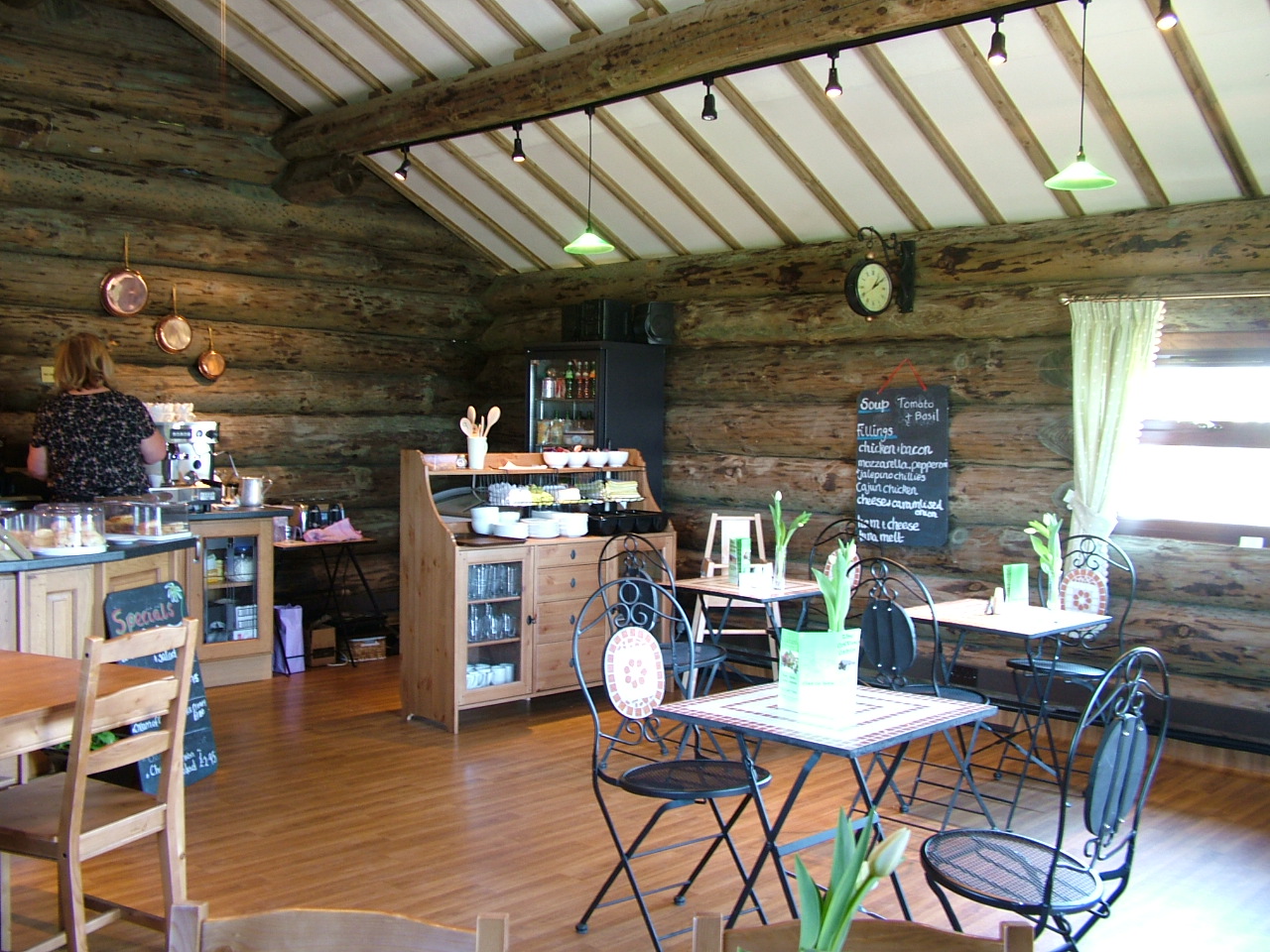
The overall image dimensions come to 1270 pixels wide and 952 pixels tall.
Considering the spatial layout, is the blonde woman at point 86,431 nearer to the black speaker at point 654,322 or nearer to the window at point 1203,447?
the black speaker at point 654,322

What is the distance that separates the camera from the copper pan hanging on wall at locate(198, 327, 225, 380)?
27.0 ft

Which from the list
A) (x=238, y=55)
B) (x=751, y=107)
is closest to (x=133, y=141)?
(x=238, y=55)

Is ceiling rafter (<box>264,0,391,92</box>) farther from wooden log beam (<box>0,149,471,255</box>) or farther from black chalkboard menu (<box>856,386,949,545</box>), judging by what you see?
black chalkboard menu (<box>856,386,949,545</box>)

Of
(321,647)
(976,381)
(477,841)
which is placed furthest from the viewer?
(321,647)

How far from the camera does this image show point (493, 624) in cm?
661

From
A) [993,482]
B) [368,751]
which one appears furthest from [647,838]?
[993,482]

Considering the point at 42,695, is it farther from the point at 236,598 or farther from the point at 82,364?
the point at 236,598

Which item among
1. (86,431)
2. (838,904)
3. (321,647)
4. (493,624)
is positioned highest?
(86,431)

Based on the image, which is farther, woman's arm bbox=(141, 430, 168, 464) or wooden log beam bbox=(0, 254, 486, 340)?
wooden log beam bbox=(0, 254, 486, 340)

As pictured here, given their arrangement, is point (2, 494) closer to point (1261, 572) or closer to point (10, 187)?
point (10, 187)

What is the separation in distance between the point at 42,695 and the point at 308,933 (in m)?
1.91

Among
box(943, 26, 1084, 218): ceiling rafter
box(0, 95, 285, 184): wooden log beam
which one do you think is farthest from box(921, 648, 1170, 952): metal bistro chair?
box(0, 95, 285, 184): wooden log beam

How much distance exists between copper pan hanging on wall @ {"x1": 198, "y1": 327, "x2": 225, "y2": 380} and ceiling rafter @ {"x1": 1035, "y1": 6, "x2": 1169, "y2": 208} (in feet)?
18.5

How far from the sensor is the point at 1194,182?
600 cm
